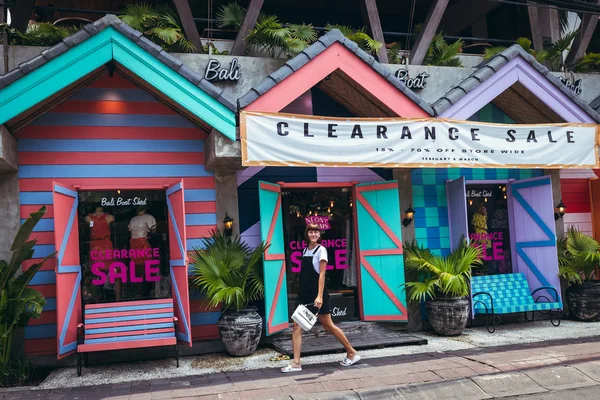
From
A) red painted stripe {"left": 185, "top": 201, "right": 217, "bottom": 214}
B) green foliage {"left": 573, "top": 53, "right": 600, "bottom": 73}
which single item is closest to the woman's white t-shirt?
red painted stripe {"left": 185, "top": 201, "right": 217, "bottom": 214}

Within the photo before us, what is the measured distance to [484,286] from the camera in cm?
935

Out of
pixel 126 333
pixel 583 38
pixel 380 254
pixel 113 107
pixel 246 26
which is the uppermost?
pixel 583 38

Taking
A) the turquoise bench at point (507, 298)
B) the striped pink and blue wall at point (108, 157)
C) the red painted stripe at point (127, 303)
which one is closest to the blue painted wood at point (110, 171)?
the striped pink and blue wall at point (108, 157)

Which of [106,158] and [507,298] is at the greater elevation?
[106,158]

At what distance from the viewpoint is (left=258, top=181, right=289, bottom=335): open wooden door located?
795 cm

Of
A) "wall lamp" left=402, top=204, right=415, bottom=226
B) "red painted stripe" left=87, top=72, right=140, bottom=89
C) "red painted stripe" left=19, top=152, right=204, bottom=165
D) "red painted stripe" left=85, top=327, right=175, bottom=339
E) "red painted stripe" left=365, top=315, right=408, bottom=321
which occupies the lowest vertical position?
"red painted stripe" left=365, top=315, right=408, bottom=321

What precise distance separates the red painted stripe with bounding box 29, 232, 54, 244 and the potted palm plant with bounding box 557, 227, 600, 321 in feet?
A: 27.0

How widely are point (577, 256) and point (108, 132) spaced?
8.07m

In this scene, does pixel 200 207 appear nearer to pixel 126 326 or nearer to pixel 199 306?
pixel 199 306

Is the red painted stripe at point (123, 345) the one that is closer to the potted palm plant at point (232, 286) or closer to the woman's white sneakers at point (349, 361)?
the potted palm plant at point (232, 286)

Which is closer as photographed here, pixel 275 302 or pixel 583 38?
pixel 275 302

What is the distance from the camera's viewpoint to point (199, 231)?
26.9ft

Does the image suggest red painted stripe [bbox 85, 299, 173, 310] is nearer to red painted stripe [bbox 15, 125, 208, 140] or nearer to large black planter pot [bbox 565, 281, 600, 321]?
red painted stripe [bbox 15, 125, 208, 140]

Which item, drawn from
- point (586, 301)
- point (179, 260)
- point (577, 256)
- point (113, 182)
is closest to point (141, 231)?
point (113, 182)
